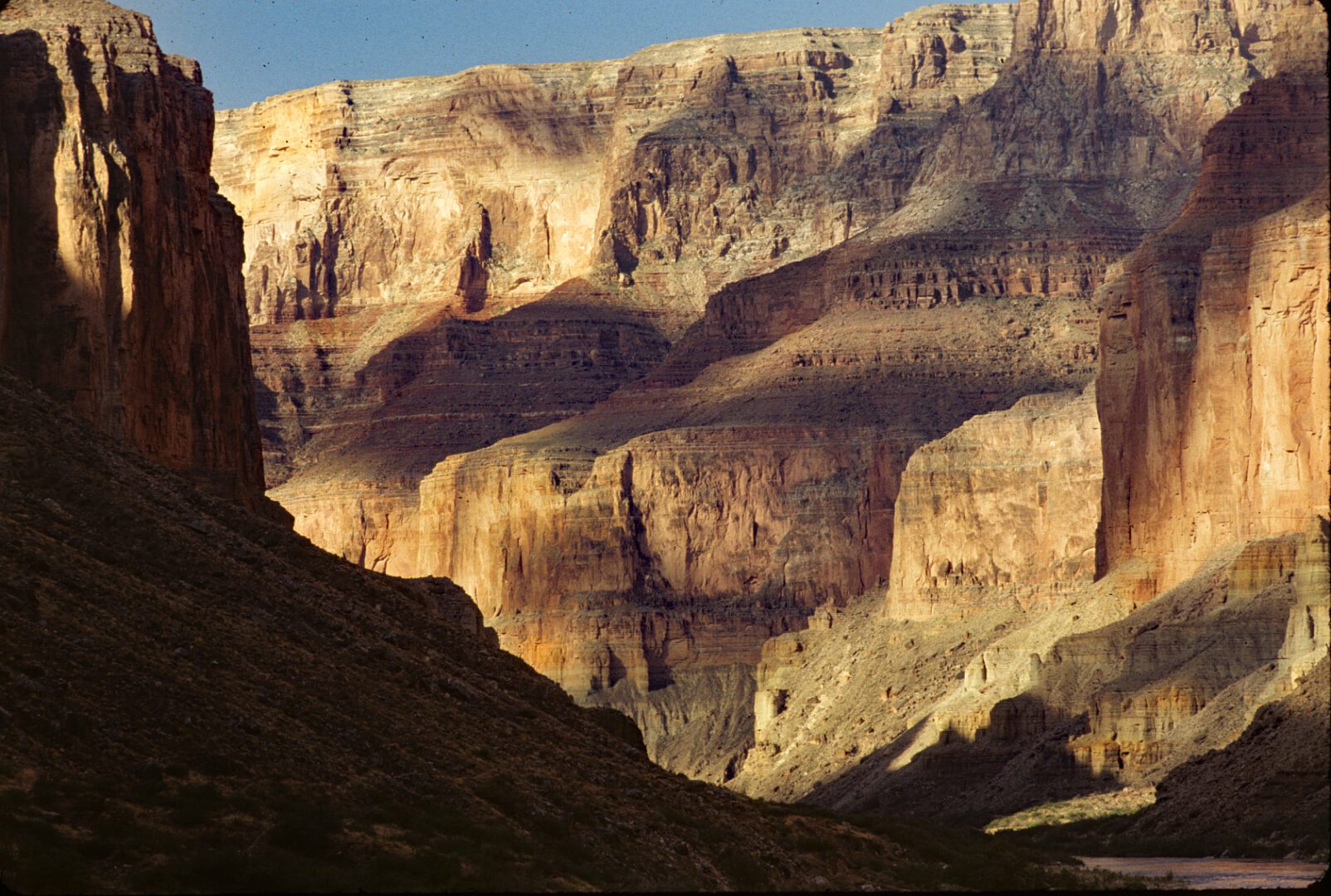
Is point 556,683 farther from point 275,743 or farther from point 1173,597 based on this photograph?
point 275,743

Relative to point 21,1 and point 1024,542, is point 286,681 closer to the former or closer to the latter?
point 21,1

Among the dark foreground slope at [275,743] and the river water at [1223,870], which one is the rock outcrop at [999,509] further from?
the dark foreground slope at [275,743]

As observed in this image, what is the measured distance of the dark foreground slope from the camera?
145 feet

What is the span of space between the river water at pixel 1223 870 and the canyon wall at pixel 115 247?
2263 centimetres

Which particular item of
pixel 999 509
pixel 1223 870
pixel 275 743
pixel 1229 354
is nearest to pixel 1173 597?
pixel 1229 354

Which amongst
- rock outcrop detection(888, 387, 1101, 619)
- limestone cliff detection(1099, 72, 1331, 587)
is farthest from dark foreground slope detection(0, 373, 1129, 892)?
rock outcrop detection(888, 387, 1101, 619)

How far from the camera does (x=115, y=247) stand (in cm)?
7388

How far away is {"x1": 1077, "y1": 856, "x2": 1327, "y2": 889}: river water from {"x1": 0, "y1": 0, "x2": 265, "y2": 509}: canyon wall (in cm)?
2263

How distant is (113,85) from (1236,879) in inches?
1295

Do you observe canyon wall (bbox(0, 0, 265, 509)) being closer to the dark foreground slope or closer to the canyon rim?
the canyon rim

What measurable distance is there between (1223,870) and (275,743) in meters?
26.3

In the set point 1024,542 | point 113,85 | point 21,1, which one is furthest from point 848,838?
point 1024,542

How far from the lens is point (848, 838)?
5866 centimetres

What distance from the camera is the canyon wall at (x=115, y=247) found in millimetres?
72188
